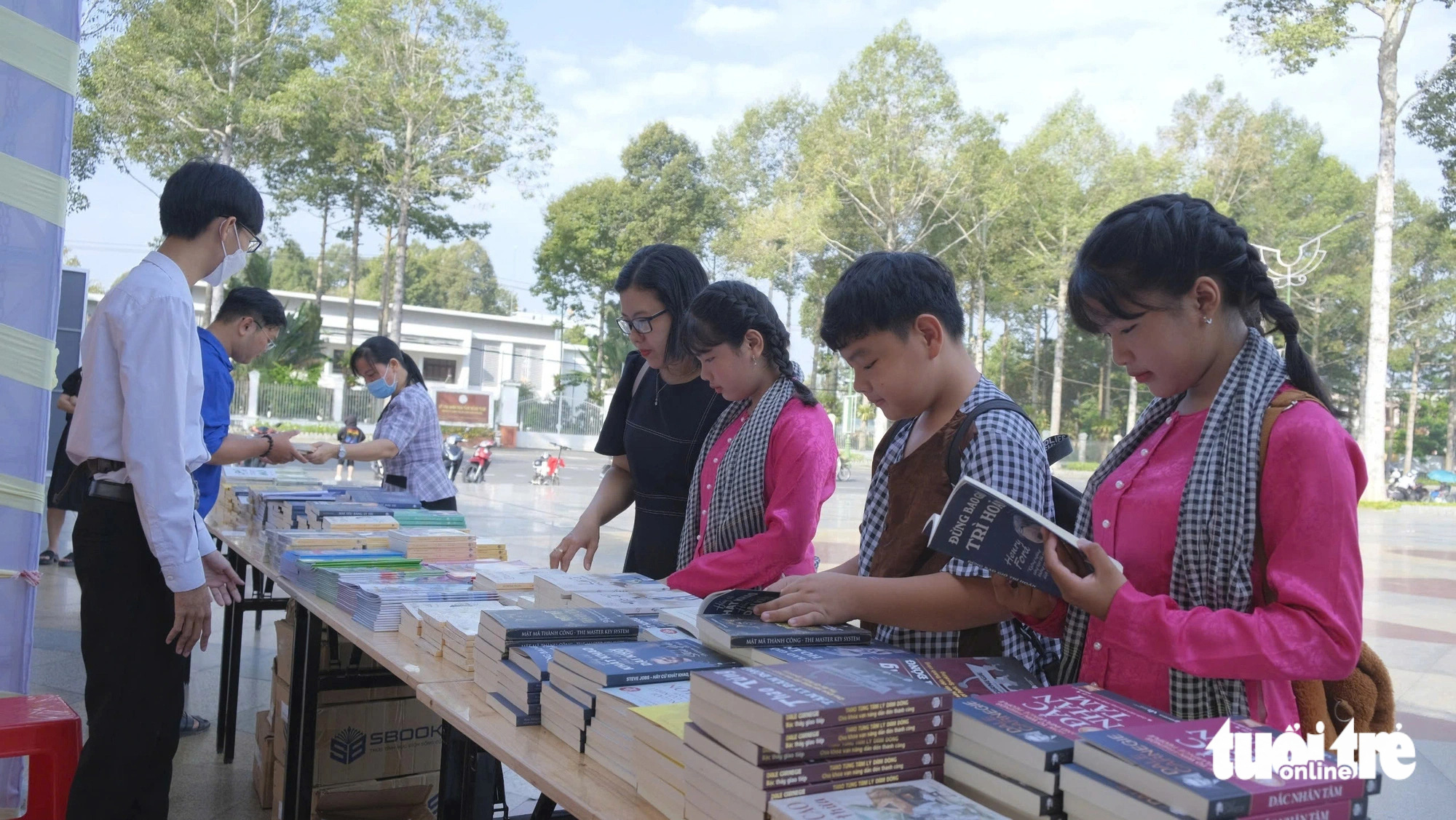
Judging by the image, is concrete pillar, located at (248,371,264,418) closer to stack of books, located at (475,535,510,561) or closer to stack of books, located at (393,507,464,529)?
stack of books, located at (393,507,464,529)

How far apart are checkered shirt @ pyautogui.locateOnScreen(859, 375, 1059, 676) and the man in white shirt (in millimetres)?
1503

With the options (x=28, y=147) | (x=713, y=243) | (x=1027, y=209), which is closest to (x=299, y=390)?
(x=713, y=243)

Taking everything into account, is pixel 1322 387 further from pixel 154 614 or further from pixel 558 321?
pixel 558 321

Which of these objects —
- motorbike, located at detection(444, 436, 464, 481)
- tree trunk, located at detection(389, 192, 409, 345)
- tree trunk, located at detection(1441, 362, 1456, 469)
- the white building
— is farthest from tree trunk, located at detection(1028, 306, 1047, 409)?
motorbike, located at detection(444, 436, 464, 481)

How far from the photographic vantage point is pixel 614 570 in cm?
793

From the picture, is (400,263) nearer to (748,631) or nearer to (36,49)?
(36,49)

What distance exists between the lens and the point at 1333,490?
113 cm

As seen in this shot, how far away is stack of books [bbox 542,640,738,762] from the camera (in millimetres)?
1405

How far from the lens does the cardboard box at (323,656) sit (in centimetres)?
307

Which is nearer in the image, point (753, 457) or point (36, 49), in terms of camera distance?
point (753, 457)

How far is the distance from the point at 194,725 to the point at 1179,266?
4.05 meters

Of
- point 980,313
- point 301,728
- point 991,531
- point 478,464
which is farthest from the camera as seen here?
point 980,313

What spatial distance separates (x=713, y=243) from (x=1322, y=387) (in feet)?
98.8

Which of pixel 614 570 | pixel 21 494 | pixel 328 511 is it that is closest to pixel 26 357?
pixel 21 494
